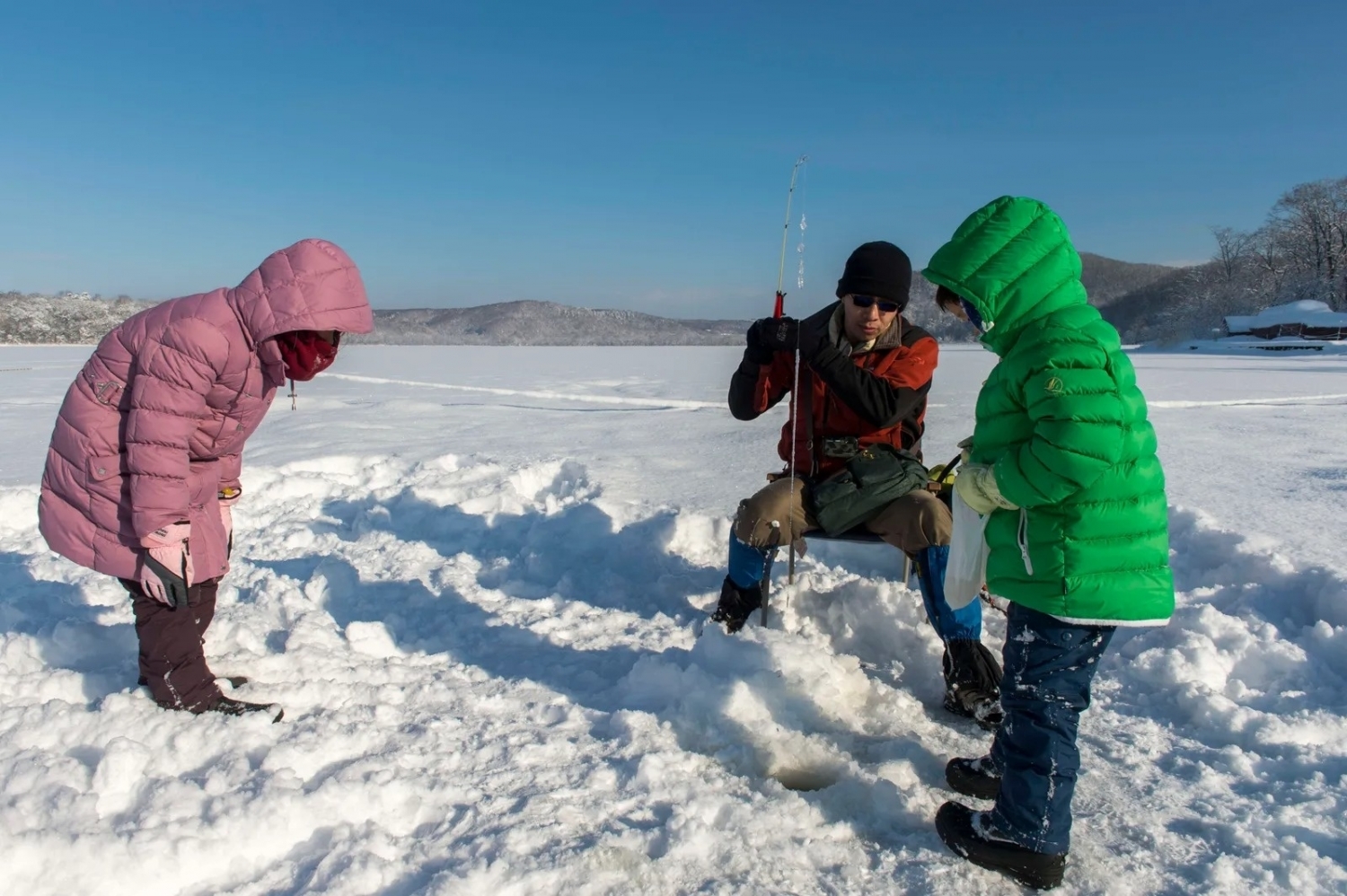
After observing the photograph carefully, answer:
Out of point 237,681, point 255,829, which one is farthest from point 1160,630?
point 237,681

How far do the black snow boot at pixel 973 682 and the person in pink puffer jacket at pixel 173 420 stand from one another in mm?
2237

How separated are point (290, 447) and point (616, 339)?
5126 centimetres

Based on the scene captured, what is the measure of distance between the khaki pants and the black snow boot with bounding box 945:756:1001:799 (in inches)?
36.1

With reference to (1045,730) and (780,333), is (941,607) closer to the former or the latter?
(1045,730)

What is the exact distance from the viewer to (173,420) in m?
2.49

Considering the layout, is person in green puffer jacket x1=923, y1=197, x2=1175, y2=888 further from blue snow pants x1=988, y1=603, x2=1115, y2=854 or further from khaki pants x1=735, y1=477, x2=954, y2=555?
khaki pants x1=735, y1=477, x2=954, y2=555

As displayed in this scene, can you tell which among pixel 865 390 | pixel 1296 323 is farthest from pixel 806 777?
pixel 1296 323

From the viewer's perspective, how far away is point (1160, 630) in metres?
3.30

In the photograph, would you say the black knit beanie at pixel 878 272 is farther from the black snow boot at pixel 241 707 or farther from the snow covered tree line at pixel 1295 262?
the snow covered tree line at pixel 1295 262

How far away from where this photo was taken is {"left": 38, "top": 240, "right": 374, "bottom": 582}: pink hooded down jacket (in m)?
2.48

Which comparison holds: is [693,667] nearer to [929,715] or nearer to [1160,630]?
[929,715]

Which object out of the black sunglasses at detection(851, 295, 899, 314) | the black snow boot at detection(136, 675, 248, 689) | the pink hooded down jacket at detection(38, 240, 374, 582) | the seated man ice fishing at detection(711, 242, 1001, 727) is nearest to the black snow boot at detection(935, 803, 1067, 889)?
the seated man ice fishing at detection(711, 242, 1001, 727)

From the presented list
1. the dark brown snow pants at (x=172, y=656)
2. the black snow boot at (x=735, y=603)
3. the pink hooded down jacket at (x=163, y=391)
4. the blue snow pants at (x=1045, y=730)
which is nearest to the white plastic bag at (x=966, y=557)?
the blue snow pants at (x=1045, y=730)

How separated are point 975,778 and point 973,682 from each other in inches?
21.7
